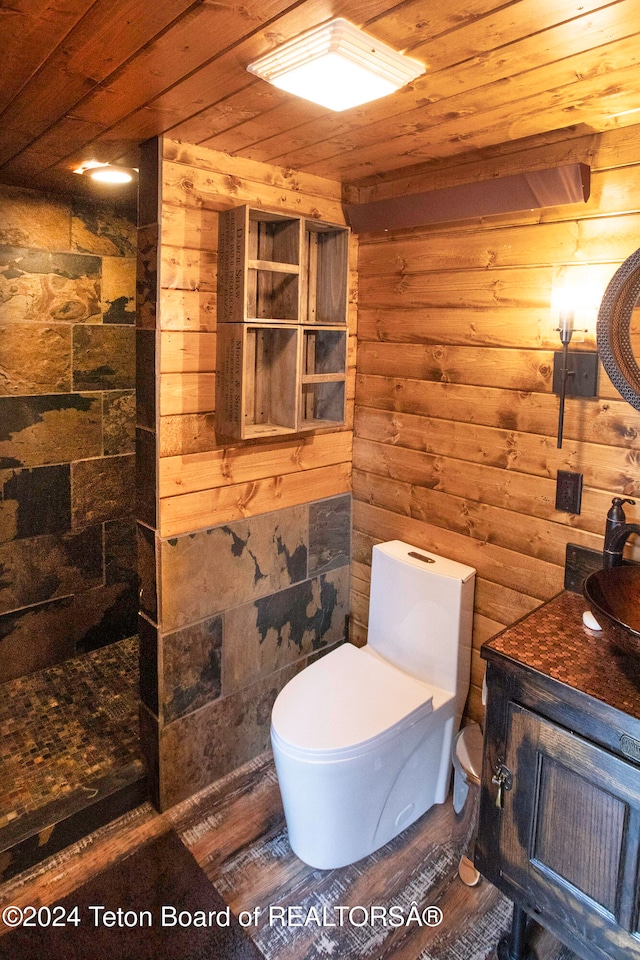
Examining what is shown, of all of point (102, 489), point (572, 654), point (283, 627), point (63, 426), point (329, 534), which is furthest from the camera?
point (102, 489)

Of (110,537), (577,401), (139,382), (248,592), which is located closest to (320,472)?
(248,592)

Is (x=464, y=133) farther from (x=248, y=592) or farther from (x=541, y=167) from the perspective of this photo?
(x=248, y=592)

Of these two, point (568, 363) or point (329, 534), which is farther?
point (329, 534)

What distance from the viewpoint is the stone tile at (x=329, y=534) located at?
2463 mm

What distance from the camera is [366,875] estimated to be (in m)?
1.92

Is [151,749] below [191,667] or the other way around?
below

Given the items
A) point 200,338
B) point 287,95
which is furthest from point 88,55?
point 200,338

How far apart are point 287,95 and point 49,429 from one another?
5.95 feet

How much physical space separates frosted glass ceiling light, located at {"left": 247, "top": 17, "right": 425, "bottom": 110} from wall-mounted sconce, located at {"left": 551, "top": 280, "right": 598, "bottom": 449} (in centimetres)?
73

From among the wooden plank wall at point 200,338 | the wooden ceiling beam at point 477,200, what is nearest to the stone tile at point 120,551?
the wooden plank wall at point 200,338

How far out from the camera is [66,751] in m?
2.33

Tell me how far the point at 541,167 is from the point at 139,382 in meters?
1.38

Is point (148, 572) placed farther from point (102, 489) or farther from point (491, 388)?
point (491, 388)

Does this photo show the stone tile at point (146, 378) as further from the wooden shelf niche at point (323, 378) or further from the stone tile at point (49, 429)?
the stone tile at point (49, 429)
